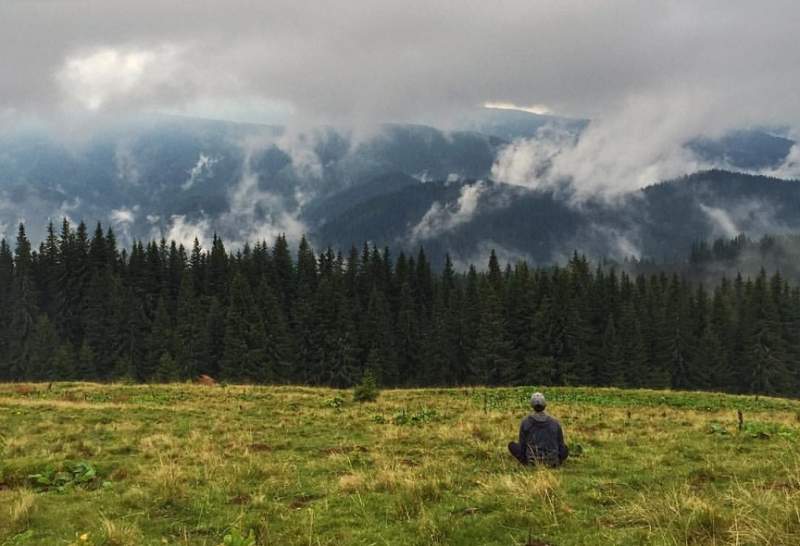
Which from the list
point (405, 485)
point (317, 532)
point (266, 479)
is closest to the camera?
point (317, 532)

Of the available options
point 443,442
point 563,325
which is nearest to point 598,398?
point 443,442

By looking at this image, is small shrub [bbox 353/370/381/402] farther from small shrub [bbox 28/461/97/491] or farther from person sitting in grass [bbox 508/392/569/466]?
person sitting in grass [bbox 508/392/569/466]

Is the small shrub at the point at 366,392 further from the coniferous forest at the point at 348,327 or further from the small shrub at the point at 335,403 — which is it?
the coniferous forest at the point at 348,327

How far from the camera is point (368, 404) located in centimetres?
3009

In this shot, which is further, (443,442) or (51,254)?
(51,254)

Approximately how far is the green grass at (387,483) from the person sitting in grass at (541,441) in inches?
15.4

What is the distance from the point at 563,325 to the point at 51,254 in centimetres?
8251

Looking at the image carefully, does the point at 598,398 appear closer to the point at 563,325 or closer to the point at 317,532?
the point at 317,532

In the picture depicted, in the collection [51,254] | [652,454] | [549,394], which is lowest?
[549,394]

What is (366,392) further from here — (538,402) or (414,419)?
(538,402)

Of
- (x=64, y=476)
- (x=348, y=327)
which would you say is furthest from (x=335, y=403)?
(x=348, y=327)

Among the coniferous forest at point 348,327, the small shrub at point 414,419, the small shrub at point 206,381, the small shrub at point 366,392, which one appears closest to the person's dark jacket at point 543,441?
the small shrub at point 414,419

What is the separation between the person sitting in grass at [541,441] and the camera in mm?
12225

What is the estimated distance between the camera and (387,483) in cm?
1072
